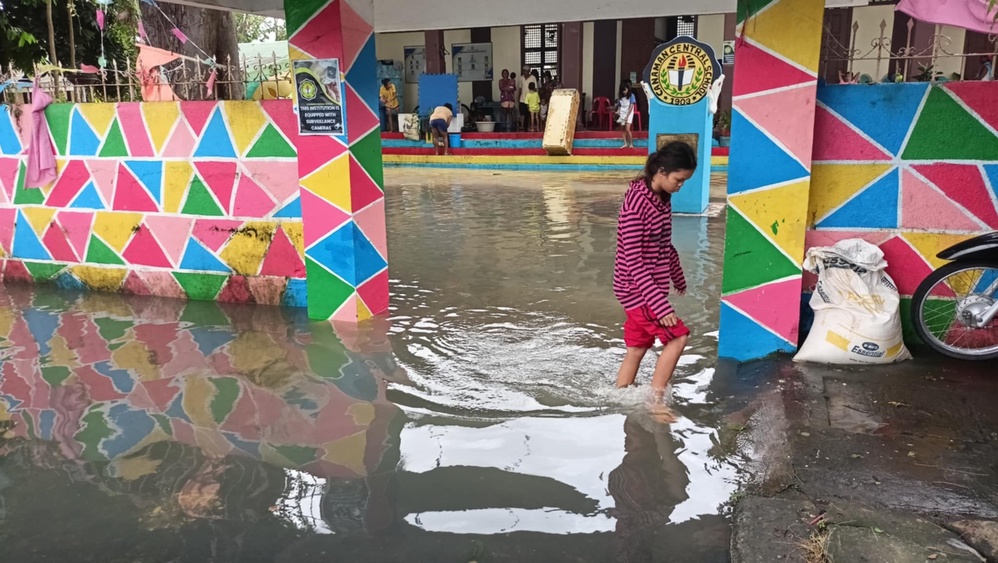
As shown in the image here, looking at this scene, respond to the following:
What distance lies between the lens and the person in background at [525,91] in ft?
67.1

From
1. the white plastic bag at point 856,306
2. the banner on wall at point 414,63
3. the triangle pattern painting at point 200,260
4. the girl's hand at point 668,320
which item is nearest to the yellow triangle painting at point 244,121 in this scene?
the triangle pattern painting at point 200,260

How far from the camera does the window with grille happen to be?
2159 centimetres

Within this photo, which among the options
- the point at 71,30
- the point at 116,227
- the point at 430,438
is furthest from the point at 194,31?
the point at 430,438

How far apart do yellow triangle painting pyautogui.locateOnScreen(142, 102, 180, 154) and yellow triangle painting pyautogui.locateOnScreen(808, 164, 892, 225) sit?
493 cm

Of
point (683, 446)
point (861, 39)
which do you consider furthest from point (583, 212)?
point (861, 39)

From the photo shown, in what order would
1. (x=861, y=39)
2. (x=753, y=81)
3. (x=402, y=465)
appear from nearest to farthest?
1. (x=402, y=465)
2. (x=753, y=81)
3. (x=861, y=39)

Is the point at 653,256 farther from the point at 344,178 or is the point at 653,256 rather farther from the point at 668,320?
the point at 344,178

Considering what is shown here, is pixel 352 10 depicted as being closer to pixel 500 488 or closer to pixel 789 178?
pixel 789 178

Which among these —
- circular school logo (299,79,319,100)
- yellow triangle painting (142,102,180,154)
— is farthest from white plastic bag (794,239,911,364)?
yellow triangle painting (142,102,180,154)

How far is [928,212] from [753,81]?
1282 millimetres

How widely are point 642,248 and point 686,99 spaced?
7011 millimetres

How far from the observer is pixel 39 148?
271 inches

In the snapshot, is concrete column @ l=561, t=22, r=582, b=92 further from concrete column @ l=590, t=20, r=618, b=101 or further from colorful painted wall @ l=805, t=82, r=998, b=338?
colorful painted wall @ l=805, t=82, r=998, b=338

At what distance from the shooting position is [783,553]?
8.68ft
